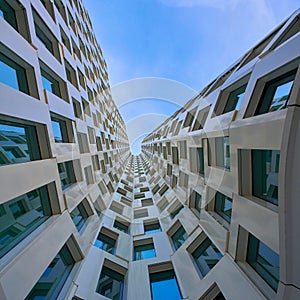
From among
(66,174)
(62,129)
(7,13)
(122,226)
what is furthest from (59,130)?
(122,226)

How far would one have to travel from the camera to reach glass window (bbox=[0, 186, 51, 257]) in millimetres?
4012

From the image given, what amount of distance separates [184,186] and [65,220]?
7.94 meters

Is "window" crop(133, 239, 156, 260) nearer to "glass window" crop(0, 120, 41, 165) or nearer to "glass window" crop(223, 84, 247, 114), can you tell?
"glass window" crop(0, 120, 41, 165)

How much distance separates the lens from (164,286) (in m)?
8.59

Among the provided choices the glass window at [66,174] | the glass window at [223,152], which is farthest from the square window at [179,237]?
the glass window at [66,174]

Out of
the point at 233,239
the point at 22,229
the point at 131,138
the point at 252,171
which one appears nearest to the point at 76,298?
the point at 22,229

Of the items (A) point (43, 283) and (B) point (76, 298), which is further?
(B) point (76, 298)

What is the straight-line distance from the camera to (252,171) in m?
5.48

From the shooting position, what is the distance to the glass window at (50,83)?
6950mm

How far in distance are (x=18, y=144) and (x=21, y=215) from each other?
1.82 metres

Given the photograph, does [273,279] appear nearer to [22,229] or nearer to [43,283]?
[43,283]

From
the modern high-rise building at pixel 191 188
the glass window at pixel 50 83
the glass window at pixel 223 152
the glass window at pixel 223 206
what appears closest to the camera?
the modern high-rise building at pixel 191 188

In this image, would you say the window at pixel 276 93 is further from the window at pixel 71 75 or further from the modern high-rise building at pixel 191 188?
the window at pixel 71 75

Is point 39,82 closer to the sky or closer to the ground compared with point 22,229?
closer to the sky
